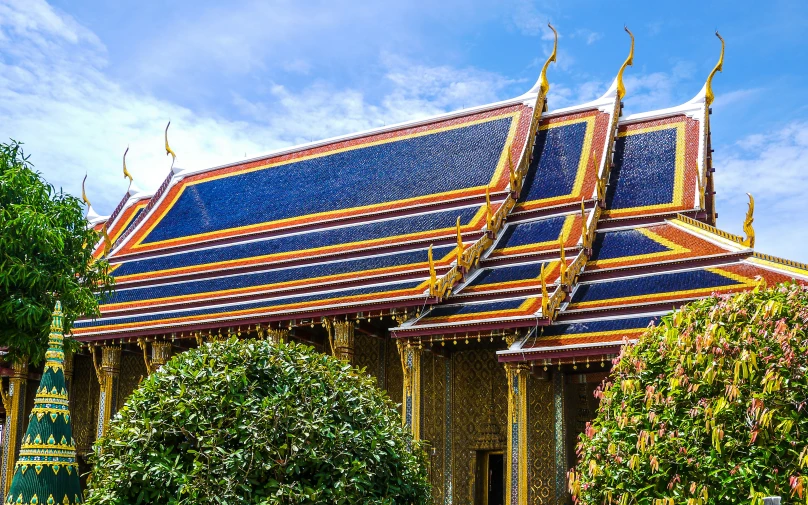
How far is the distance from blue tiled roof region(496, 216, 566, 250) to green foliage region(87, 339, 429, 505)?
11.5m

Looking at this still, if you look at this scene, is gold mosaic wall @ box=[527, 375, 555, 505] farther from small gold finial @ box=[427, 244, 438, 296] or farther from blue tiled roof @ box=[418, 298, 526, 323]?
small gold finial @ box=[427, 244, 438, 296]

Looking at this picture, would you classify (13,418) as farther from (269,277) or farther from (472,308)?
(472,308)

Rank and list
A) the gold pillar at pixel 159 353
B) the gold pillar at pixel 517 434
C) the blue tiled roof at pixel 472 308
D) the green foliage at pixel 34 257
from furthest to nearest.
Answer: the gold pillar at pixel 159 353, the blue tiled roof at pixel 472 308, the gold pillar at pixel 517 434, the green foliage at pixel 34 257

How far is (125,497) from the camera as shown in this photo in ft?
30.0

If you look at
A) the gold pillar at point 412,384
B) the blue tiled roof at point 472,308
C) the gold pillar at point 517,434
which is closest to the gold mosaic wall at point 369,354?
the gold pillar at point 412,384

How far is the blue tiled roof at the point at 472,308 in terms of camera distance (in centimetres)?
1833

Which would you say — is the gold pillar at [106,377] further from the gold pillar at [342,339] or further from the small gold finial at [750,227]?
the small gold finial at [750,227]

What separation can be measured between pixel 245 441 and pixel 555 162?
15609mm

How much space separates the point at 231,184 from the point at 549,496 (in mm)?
Answer: 14934

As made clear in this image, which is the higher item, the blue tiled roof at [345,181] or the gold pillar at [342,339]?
the blue tiled roof at [345,181]

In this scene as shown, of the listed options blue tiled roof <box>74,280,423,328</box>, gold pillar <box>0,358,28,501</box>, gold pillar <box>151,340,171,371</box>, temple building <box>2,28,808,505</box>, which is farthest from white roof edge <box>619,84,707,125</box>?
gold pillar <box>0,358,28,501</box>

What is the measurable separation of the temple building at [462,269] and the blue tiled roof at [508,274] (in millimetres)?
58

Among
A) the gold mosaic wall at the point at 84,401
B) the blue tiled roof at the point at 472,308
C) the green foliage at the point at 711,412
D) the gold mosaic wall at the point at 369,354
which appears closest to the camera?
the green foliage at the point at 711,412

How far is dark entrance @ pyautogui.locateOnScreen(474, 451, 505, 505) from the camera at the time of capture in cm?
1938
